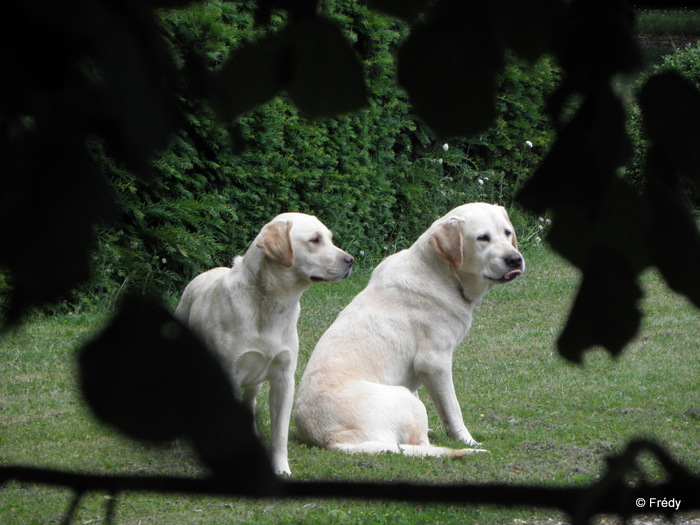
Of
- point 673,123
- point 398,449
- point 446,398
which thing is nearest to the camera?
point 673,123

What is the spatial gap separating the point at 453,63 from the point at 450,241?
4.67m

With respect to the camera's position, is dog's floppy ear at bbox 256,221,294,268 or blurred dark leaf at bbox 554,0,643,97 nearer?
blurred dark leaf at bbox 554,0,643,97

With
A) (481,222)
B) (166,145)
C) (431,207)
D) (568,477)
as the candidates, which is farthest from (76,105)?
(431,207)

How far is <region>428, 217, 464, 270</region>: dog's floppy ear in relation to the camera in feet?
16.8

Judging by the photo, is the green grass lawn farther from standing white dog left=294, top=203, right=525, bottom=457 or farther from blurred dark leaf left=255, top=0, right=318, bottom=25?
blurred dark leaf left=255, top=0, right=318, bottom=25

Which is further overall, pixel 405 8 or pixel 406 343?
pixel 406 343

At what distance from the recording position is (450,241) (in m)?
5.16

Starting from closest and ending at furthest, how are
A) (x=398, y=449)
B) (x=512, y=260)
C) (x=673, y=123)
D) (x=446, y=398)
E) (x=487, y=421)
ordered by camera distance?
(x=673, y=123) < (x=398, y=449) < (x=512, y=260) < (x=446, y=398) < (x=487, y=421)

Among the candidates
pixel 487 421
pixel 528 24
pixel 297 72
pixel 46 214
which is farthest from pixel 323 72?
pixel 487 421

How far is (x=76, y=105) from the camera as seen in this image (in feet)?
1.34

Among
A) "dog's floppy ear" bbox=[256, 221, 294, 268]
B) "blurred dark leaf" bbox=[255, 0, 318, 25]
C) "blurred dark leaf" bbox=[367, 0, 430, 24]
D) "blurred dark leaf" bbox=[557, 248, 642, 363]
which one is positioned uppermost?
"blurred dark leaf" bbox=[367, 0, 430, 24]

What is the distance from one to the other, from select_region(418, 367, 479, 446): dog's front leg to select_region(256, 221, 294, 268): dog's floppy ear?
1.25m

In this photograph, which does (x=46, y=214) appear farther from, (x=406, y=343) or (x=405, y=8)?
(x=406, y=343)

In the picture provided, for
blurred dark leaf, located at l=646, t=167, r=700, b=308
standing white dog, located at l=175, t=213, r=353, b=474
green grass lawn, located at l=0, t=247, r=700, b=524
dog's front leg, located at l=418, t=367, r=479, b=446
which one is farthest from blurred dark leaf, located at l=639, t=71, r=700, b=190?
dog's front leg, located at l=418, t=367, r=479, b=446
